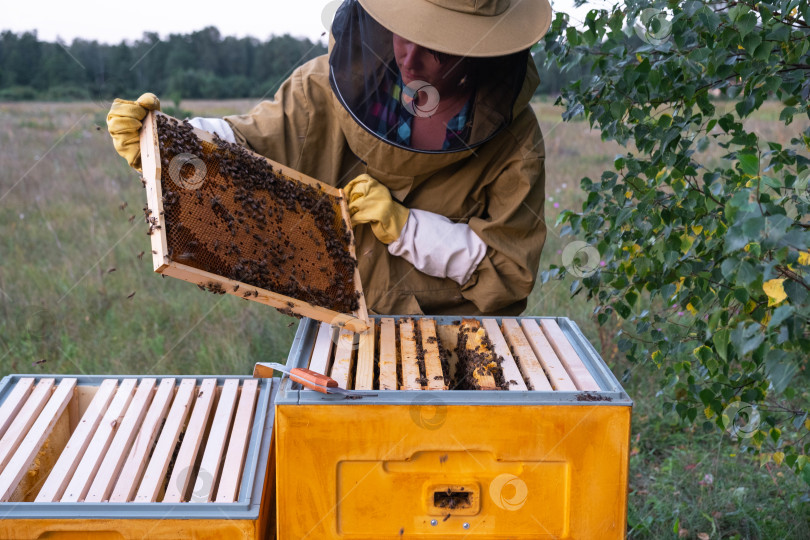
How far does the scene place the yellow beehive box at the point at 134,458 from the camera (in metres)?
1.64

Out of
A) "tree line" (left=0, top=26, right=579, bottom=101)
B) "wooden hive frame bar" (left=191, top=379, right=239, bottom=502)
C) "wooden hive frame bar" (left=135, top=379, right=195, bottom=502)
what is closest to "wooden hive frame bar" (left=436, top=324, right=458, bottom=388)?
"wooden hive frame bar" (left=191, top=379, right=239, bottom=502)

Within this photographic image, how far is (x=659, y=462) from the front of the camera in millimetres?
3824

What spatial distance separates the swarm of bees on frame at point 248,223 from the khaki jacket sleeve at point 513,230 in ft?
2.12

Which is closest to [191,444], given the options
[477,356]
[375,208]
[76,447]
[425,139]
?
[76,447]

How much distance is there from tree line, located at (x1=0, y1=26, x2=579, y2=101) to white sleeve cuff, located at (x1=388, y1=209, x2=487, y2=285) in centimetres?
714

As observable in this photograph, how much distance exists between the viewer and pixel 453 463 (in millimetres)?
1729

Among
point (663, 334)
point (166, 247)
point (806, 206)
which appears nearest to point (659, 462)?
point (663, 334)

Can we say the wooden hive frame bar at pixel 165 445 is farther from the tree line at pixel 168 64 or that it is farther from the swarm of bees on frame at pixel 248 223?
the tree line at pixel 168 64

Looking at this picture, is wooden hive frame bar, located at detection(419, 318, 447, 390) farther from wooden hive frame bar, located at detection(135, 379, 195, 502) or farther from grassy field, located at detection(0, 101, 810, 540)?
grassy field, located at detection(0, 101, 810, 540)

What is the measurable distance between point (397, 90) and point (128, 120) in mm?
963

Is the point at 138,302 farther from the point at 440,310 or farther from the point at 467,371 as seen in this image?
the point at 467,371

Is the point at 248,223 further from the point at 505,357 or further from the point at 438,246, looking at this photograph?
the point at 505,357

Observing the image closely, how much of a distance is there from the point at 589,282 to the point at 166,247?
1.62 m

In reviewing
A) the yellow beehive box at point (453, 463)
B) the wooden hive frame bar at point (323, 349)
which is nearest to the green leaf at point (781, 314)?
the yellow beehive box at point (453, 463)
